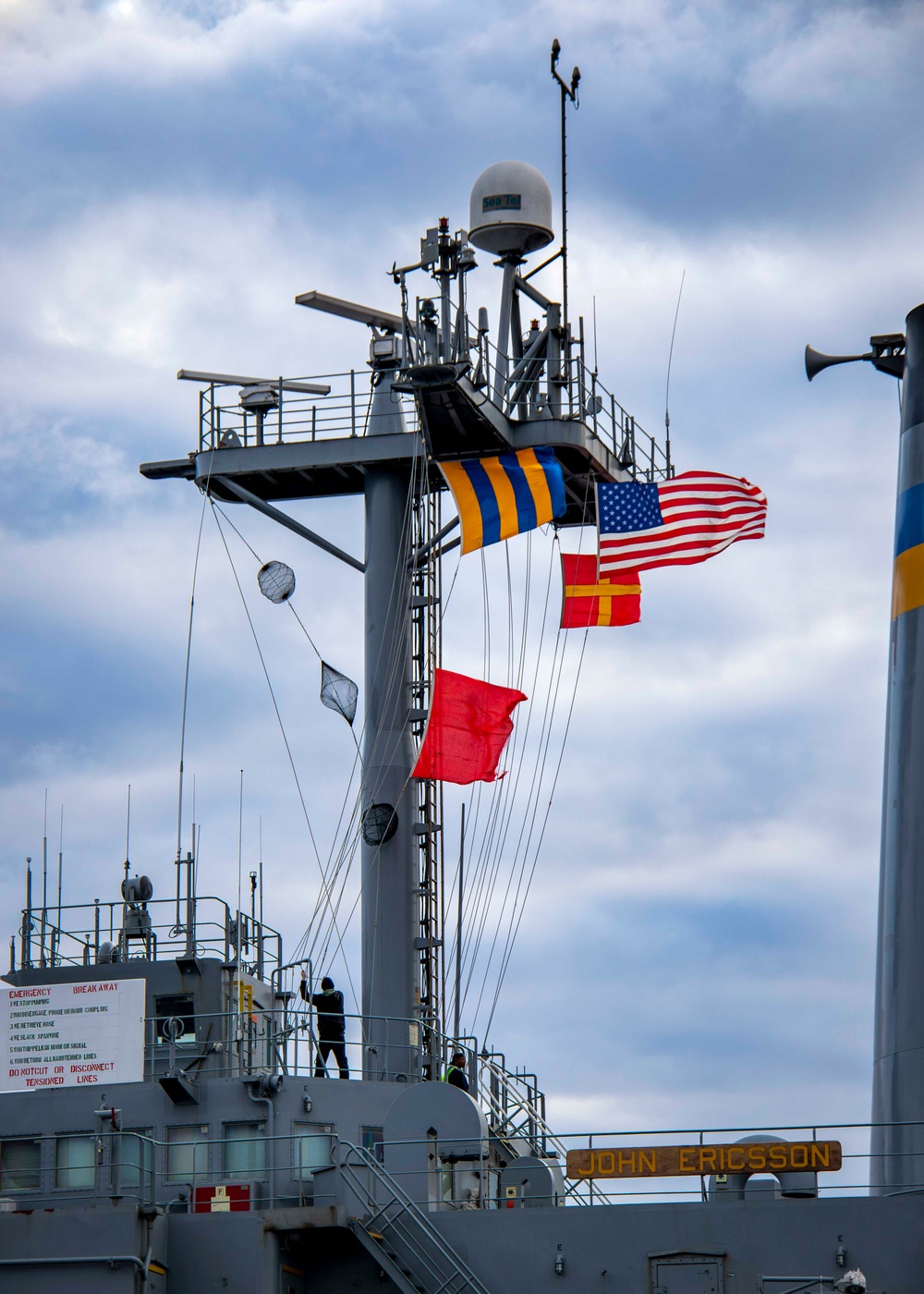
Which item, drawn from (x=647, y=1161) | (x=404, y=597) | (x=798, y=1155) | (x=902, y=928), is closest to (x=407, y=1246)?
(x=647, y=1161)

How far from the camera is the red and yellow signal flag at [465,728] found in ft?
98.3

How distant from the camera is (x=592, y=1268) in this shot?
21.2 meters

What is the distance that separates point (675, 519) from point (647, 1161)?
12493mm

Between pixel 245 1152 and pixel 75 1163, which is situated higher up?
pixel 245 1152

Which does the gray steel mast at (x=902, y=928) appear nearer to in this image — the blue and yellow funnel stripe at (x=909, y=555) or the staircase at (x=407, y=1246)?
the blue and yellow funnel stripe at (x=909, y=555)

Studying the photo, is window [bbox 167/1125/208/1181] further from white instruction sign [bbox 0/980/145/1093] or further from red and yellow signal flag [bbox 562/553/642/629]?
red and yellow signal flag [bbox 562/553/642/629]

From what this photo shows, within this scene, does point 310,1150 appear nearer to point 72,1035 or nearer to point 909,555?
point 72,1035

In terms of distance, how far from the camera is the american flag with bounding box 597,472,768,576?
30.8 metres

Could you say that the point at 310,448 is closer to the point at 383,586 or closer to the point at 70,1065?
the point at 383,586

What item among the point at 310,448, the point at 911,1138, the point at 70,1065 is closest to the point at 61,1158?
the point at 70,1065

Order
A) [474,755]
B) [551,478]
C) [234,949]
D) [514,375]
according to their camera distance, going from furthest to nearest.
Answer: [514,375], [551,478], [474,755], [234,949]

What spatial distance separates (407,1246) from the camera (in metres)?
22.0

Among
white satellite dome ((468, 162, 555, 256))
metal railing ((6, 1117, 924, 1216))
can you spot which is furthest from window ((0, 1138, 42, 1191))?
white satellite dome ((468, 162, 555, 256))

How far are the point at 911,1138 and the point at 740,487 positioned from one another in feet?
44.6
